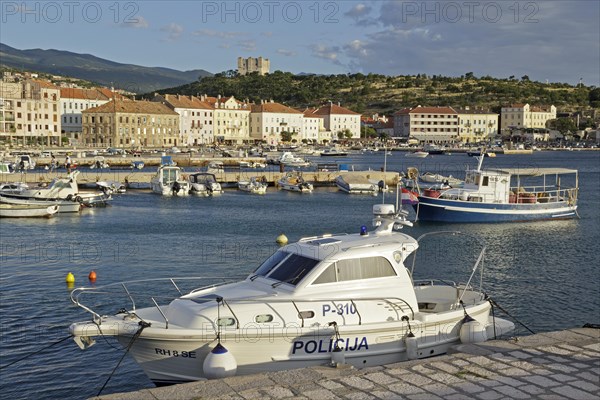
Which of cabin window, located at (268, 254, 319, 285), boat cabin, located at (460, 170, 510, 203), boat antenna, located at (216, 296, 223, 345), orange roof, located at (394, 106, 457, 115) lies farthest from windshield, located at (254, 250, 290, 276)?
orange roof, located at (394, 106, 457, 115)

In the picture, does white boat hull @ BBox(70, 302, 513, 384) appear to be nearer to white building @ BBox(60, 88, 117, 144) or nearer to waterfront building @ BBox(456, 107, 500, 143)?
white building @ BBox(60, 88, 117, 144)

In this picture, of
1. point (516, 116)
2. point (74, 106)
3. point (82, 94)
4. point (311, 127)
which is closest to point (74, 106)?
point (74, 106)

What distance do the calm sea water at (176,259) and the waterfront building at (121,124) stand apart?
71.4 meters

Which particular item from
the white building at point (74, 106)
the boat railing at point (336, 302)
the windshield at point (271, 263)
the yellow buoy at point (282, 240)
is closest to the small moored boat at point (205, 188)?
the yellow buoy at point (282, 240)

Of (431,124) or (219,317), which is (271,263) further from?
(431,124)

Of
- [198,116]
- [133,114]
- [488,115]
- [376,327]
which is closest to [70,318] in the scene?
[376,327]

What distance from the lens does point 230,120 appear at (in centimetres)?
15150

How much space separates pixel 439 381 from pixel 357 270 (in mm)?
3884

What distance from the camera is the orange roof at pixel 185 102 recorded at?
138 metres

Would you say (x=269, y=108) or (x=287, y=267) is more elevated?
(x=269, y=108)

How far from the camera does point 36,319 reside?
18.6 m

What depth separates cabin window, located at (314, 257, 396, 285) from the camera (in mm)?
12977

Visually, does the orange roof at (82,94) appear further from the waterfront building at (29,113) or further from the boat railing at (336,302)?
the boat railing at (336,302)

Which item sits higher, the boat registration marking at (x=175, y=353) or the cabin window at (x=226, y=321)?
the cabin window at (x=226, y=321)
